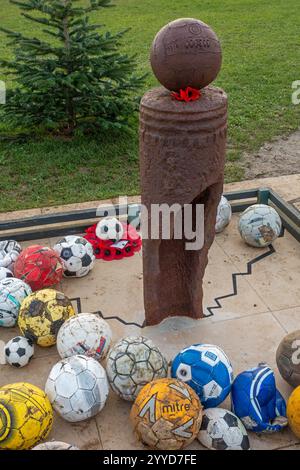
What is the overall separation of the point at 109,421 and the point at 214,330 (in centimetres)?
160

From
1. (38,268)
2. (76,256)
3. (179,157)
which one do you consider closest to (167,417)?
(179,157)

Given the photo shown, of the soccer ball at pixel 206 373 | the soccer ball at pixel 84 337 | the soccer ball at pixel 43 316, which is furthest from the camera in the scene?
the soccer ball at pixel 43 316

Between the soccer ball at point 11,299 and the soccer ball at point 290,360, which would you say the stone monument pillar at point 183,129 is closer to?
the soccer ball at point 290,360

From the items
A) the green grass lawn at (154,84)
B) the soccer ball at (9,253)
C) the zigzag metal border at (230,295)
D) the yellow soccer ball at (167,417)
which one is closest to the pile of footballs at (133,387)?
the yellow soccer ball at (167,417)

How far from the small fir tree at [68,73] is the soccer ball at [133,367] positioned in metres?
5.97

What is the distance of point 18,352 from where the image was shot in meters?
5.45

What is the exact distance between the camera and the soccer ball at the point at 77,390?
4.75 m

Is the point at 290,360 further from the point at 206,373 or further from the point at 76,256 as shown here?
the point at 76,256

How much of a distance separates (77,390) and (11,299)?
62.0 inches

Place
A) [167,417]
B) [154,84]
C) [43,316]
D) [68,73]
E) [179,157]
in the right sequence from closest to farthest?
[167,417] → [179,157] → [43,316] → [68,73] → [154,84]

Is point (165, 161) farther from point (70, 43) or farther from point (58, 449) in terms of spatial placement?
point (70, 43)

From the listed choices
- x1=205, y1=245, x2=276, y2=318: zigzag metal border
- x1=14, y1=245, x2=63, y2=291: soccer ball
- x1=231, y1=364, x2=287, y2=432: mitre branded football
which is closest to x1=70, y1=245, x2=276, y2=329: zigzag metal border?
x1=205, y1=245, x2=276, y2=318: zigzag metal border

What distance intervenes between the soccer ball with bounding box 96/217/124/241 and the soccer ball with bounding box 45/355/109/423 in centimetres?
261

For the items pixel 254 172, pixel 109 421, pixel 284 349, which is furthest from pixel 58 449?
pixel 254 172
